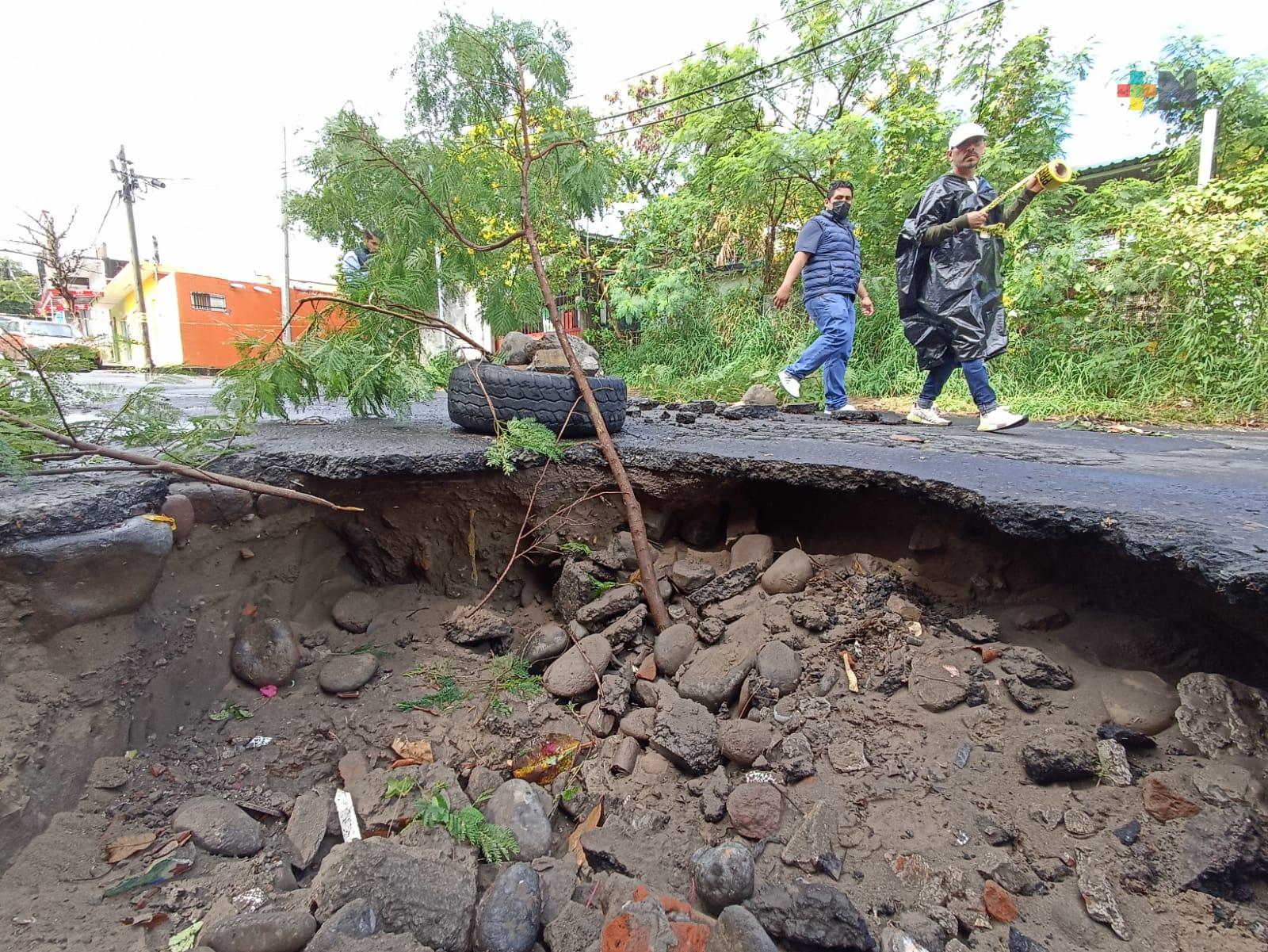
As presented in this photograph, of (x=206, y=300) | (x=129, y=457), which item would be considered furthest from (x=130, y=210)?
(x=129, y=457)

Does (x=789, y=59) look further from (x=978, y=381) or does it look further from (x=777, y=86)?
(x=978, y=381)

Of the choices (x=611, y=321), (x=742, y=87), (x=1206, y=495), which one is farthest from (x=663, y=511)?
(x=742, y=87)

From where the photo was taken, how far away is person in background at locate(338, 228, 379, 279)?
3451 mm

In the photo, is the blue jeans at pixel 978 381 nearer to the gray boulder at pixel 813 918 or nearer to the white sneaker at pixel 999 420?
the white sneaker at pixel 999 420

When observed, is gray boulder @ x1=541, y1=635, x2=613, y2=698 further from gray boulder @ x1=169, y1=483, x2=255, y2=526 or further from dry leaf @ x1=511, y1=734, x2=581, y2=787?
gray boulder @ x1=169, y1=483, x2=255, y2=526

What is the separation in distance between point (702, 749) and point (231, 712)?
1.64 m

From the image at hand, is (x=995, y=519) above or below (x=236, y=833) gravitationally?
above

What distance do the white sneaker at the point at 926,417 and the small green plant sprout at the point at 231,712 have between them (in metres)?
4.32

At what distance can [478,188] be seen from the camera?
324cm

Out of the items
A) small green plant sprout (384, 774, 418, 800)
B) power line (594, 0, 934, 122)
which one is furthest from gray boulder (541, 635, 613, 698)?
power line (594, 0, 934, 122)

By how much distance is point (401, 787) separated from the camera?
1902 mm

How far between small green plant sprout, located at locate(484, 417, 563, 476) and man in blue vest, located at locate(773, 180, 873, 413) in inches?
120

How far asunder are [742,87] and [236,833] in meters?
11.4

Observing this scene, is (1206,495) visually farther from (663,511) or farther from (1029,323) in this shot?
(1029,323)
